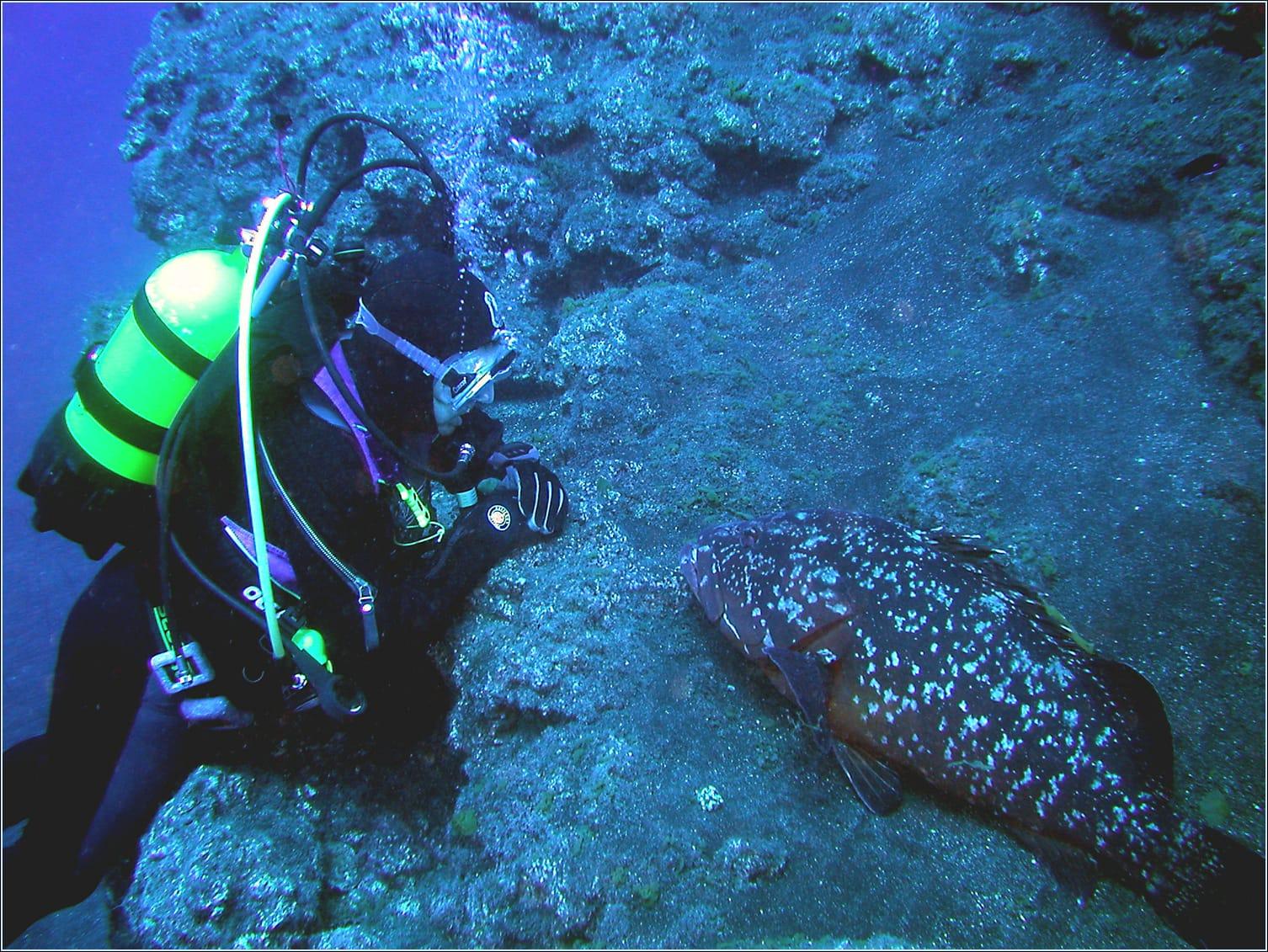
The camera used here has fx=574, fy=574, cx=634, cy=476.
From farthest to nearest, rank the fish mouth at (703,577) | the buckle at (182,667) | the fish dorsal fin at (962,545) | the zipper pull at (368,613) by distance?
1. the fish mouth at (703,577)
2. the fish dorsal fin at (962,545)
3. the zipper pull at (368,613)
4. the buckle at (182,667)

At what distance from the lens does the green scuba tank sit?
2523 mm

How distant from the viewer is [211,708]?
2799 millimetres

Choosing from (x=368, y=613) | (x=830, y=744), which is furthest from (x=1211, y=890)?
(x=368, y=613)

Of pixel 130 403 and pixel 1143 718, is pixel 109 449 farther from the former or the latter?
pixel 1143 718

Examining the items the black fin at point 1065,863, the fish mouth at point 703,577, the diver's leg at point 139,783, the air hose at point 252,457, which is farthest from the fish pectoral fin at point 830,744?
the diver's leg at point 139,783

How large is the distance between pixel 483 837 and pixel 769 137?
6843 mm

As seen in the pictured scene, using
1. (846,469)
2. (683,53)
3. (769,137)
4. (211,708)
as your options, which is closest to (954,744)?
(846,469)

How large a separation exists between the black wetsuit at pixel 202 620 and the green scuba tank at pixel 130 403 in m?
0.25

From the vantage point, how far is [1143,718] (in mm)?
2297

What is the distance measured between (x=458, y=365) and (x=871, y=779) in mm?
2749

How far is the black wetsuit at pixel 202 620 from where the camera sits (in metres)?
2.48

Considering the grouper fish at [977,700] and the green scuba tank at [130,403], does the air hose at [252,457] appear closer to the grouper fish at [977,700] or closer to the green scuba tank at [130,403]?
the green scuba tank at [130,403]

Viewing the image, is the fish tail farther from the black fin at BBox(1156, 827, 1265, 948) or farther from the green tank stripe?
the green tank stripe

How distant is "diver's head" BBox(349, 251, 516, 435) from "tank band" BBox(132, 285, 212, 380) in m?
0.66
